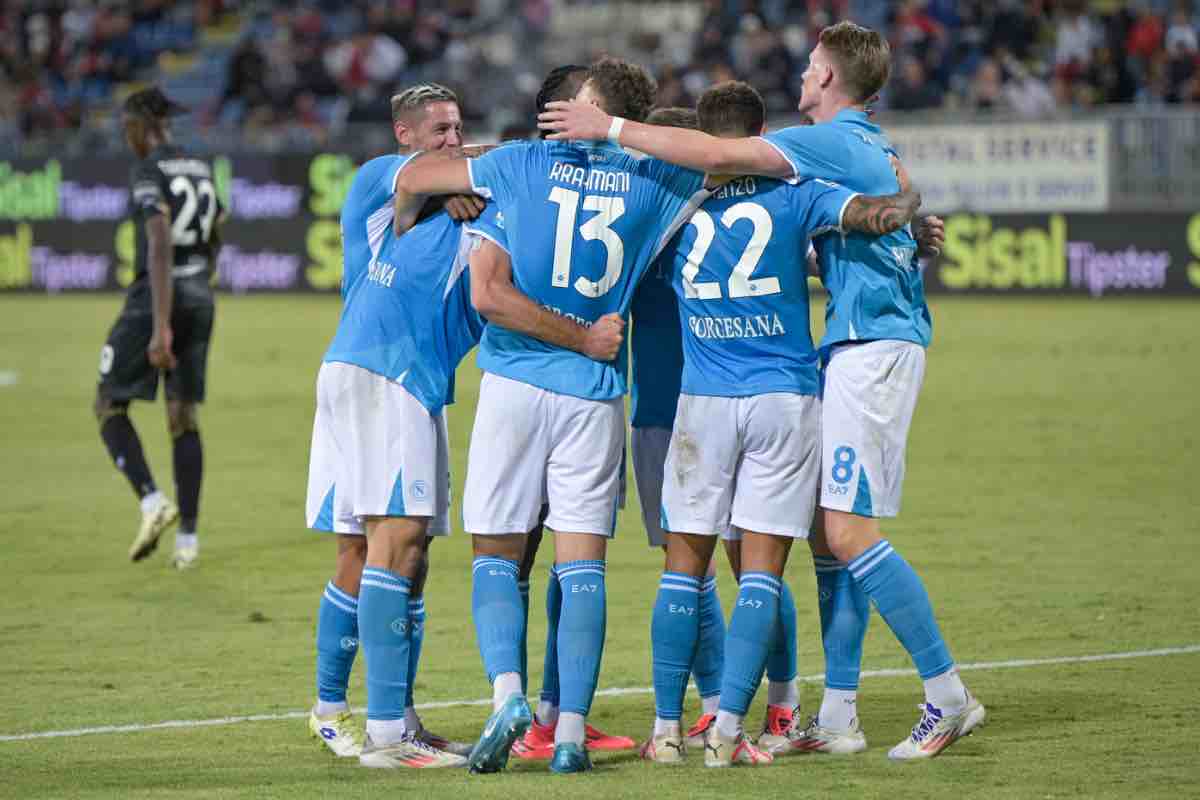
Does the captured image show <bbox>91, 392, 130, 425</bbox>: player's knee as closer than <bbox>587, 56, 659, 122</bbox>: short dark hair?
No

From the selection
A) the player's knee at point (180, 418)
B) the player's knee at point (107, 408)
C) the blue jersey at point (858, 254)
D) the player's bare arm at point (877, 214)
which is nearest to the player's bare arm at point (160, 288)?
the player's knee at point (180, 418)

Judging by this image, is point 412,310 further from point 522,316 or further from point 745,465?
point 745,465

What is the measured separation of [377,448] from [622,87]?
1.42 meters

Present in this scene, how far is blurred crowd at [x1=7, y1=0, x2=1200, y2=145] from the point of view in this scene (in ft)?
85.8

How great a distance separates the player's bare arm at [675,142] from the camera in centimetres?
595

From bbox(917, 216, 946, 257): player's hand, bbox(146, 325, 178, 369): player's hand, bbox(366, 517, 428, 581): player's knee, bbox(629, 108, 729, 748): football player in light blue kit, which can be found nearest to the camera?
bbox(366, 517, 428, 581): player's knee

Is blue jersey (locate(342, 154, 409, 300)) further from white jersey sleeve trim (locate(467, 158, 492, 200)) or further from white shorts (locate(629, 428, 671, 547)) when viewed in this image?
white shorts (locate(629, 428, 671, 547))

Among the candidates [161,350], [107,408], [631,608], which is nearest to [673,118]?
[631,608]

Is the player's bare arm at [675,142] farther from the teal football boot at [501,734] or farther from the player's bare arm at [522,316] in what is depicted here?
the teal football boot at [501,734]

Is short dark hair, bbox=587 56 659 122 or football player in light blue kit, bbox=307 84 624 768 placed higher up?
short dark hair, bbox=587 56 659 122

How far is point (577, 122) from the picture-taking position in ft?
19.7

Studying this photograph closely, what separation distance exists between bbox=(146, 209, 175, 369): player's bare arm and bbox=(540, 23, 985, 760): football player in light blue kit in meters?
4.74

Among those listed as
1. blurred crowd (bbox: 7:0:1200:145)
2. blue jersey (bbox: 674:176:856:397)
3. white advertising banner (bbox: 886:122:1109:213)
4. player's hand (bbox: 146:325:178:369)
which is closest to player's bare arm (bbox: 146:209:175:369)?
player's hand (bbox: 146:325:178:369)

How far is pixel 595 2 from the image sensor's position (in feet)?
105
